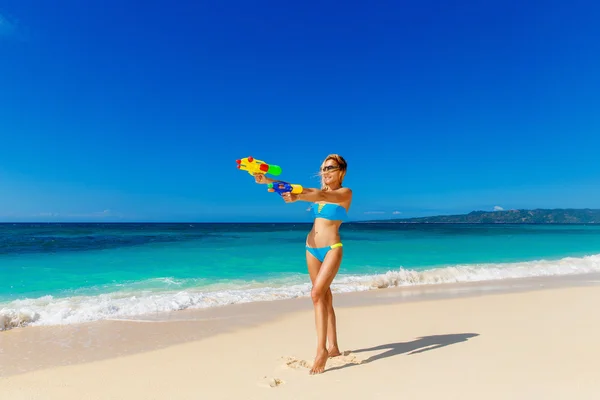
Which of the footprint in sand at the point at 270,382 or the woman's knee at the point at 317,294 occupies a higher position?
the woman's knee at the point at 317,294

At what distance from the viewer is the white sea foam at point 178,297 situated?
602 centimetres

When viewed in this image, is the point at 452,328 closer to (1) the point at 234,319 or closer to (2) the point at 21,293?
(1) the point at 234,319

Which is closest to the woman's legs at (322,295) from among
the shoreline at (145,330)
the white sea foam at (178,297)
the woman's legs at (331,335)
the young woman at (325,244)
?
the young woman at (325,244)

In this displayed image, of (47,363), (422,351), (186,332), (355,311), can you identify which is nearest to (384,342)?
(422,351)

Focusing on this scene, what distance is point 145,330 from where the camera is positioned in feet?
17.6

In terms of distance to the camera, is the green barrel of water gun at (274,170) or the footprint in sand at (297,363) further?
the footprint in sand at (297,363)

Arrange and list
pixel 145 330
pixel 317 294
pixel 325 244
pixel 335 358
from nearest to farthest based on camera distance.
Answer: pixel 317 294 → pixel 325 244 → pixel 335 358 → pixel 145 330

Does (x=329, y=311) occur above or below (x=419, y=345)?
above

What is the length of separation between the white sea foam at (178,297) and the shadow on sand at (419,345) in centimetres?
393

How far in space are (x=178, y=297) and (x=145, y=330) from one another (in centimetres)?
211

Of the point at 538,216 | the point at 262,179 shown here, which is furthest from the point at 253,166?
the point at 538,216

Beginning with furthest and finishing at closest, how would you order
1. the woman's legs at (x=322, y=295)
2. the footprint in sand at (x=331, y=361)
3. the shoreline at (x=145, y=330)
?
the shoreline at (x=145, y=330), the footprint in sand at (x=331, y=361), the woman's legs at (x=322, y=295)

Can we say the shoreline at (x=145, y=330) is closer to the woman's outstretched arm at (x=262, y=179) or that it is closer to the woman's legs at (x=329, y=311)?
the woman's legs at (x=329, y=311)

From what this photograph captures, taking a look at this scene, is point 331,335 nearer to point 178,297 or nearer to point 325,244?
point 325,244
